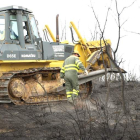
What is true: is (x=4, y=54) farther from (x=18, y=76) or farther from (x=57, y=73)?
(x=57, y=73)

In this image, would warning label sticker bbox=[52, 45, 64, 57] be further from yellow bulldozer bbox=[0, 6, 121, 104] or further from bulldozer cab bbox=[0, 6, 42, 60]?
bulldozer cab bbox=[0, 6, 42, 60]

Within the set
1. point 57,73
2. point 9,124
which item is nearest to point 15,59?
point 57,73

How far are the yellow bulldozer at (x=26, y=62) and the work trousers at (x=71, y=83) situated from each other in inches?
17.2

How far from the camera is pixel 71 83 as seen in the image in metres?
11.8

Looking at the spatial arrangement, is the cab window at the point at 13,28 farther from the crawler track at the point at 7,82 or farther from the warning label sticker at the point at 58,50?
the warning label sticker at the point at 58,50

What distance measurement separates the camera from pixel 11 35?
37.5 ft

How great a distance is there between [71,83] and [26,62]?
166 cm

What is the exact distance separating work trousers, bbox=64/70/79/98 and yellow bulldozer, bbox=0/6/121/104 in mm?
436

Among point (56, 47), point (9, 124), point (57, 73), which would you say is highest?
point (56, 47)

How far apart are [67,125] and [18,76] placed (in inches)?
164

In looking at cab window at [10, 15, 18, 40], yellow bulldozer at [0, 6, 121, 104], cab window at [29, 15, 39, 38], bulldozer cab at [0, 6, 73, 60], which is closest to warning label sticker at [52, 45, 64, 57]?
yellow bulldozer at [0, 6, 121, 104]

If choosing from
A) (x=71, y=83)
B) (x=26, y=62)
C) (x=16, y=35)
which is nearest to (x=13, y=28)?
(x=16, y=35)

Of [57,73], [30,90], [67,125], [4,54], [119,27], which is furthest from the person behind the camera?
[57,73]

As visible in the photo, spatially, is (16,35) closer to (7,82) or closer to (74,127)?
(7,82)
